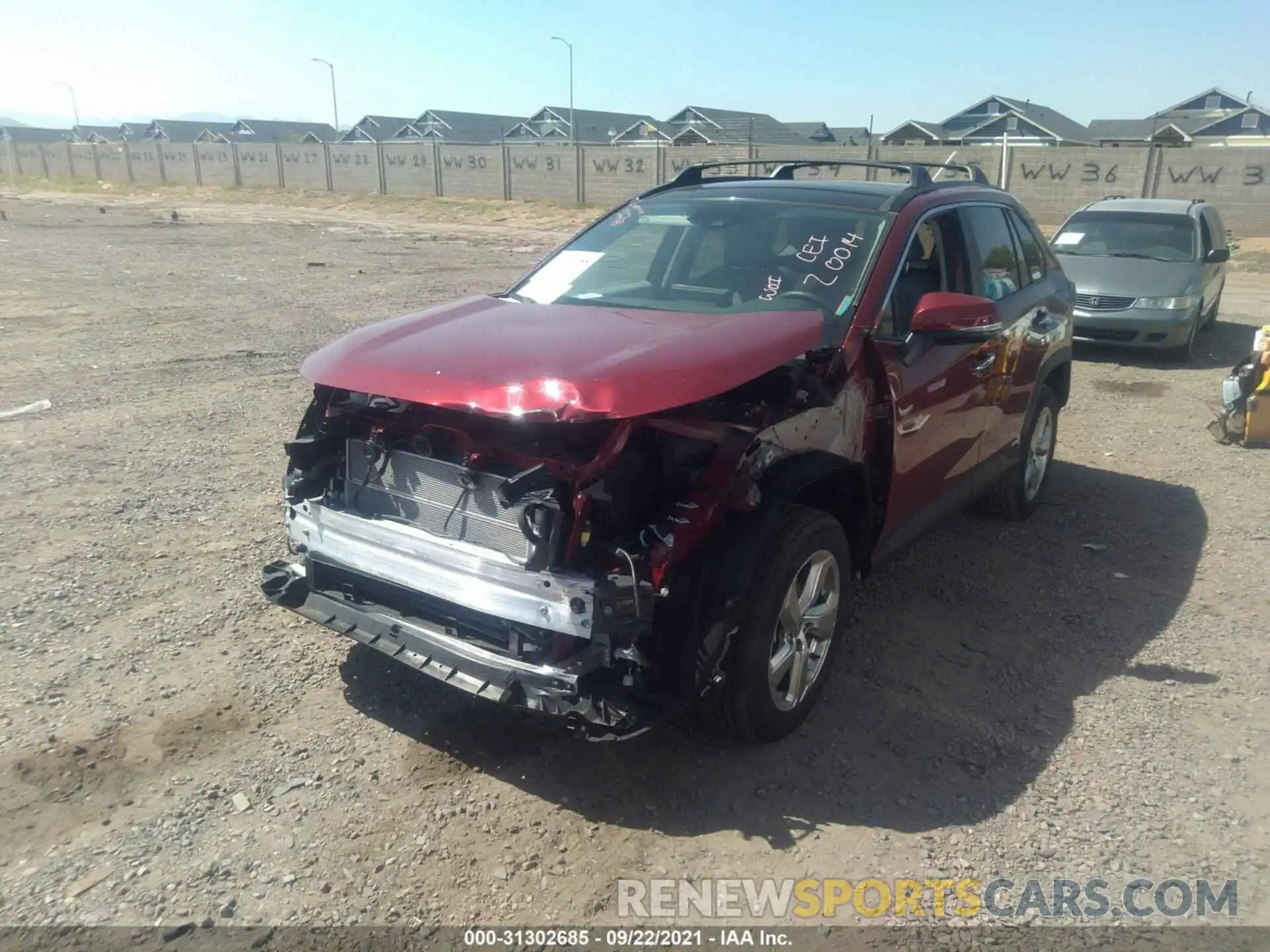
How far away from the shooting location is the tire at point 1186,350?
10.6 metres

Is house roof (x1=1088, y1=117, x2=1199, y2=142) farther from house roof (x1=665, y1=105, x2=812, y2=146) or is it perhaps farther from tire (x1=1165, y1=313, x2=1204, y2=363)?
tire (x1=1165, y1=313, x2=1204, y2=363)

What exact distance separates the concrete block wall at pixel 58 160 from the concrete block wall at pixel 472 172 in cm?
3910

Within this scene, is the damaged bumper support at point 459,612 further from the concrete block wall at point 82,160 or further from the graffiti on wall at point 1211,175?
the concrete block wall at point 82,160

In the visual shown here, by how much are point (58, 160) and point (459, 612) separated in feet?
264

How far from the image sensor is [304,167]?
168 ft

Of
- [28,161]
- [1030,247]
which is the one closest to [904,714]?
[1030,247]

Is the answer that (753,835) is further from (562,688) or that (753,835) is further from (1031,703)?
(1031,703)

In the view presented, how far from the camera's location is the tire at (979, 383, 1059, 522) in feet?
18.3

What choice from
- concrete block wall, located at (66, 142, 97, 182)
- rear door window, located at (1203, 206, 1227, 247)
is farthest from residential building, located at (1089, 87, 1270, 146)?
concrete block wall, located at (66, 142, 97, 182)

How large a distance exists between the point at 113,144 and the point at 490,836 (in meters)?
75.8

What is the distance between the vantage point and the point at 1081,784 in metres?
3.37

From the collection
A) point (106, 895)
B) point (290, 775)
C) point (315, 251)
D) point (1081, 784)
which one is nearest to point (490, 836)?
point (290, 775)

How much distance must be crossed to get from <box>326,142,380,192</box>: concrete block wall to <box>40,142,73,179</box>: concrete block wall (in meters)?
30.4

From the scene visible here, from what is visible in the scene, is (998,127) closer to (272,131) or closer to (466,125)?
(466,125)
